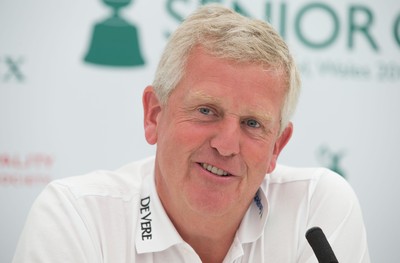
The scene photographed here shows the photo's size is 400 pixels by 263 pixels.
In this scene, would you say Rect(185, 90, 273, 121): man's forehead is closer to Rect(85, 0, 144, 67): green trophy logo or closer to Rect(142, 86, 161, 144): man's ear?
Rect(142, 86, 161, 144): man's ear

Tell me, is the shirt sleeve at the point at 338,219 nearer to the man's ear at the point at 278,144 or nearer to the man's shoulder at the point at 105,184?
the man's ear at the point at 278,144

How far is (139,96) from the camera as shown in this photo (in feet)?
9.79

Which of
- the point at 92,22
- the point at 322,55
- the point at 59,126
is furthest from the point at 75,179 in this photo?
the point at 322,55

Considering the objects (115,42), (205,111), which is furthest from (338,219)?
(115,42)

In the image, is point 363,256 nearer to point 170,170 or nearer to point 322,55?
point 170,170

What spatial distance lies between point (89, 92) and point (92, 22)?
350 millimetres

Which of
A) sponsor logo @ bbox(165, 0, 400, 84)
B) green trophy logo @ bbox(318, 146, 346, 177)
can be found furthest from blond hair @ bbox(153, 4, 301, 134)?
green trophy logo @ bbox(318, 146, 346, 177)

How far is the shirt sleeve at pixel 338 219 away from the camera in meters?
1.77

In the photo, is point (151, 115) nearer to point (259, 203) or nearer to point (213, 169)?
point (213, 169)

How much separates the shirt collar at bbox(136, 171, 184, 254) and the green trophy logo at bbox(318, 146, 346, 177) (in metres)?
1.66

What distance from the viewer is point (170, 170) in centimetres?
166

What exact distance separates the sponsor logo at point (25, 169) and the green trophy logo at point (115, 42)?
1.78ft

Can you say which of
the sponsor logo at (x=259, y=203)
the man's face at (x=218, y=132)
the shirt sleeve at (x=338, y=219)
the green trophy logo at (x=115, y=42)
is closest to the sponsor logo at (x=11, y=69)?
the green trophy logo at (x=115, y=42)

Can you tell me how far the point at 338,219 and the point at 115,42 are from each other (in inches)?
62.8
